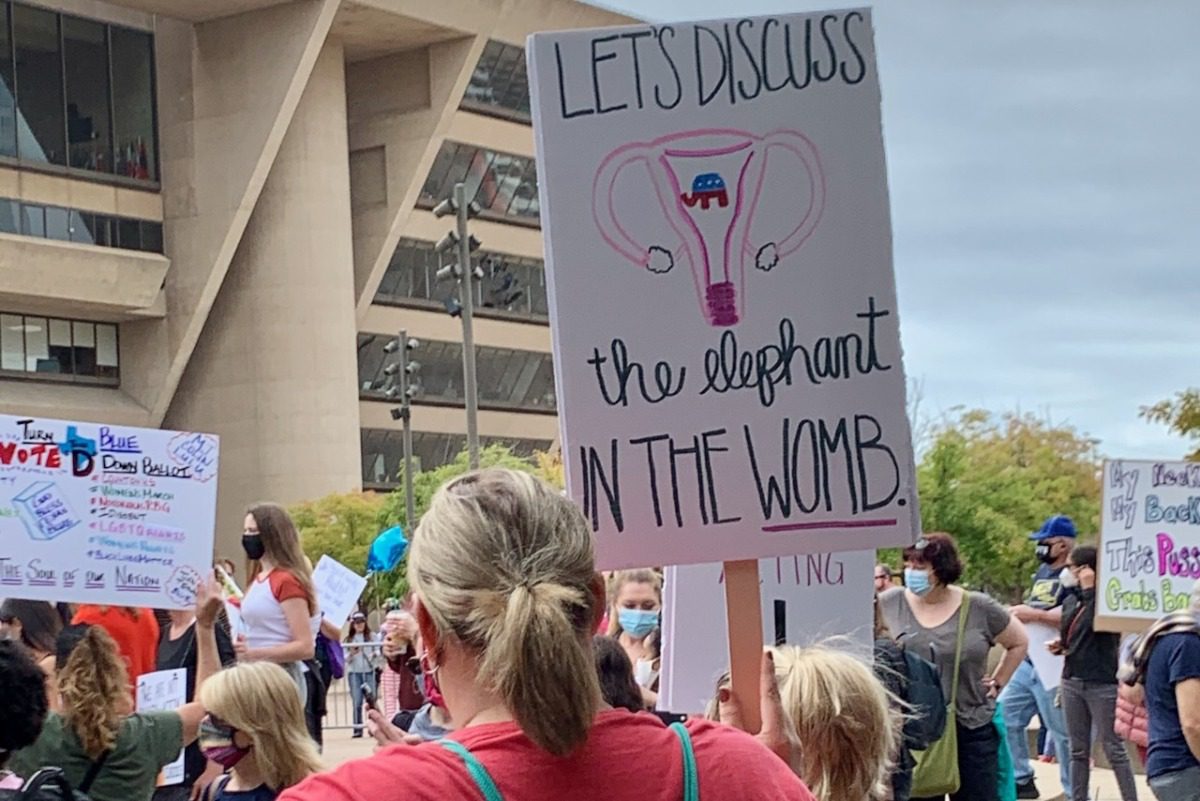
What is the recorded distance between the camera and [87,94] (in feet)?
174

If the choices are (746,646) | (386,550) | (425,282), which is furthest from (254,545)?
(425,282)

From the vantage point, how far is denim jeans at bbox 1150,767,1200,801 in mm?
6180

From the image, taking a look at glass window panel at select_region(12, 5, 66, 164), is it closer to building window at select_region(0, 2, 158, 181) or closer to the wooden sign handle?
building window at select_region(0, 2, 158, 181)

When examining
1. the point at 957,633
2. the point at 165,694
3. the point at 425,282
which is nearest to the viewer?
the point at 165,694

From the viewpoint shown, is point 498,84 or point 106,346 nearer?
point 106,346

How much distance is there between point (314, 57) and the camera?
50906 mm

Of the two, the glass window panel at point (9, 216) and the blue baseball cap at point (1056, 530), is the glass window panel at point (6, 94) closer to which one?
the glass window panel at point (9, 216)

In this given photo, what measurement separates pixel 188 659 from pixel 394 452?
52.8 meters

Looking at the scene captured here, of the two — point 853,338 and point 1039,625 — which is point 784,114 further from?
point 1039,625

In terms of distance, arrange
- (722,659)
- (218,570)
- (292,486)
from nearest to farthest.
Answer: (722,659) → (218,570) → (292,486)

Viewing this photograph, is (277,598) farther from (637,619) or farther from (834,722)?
(834,722)

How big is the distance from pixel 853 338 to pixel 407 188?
5364 cm

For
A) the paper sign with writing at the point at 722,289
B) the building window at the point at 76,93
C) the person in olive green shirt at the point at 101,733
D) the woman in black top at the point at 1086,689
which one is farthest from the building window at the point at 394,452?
the paper sign with writing at the point at 722,289

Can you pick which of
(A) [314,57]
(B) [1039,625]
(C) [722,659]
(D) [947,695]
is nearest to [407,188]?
(A) [314,57]
